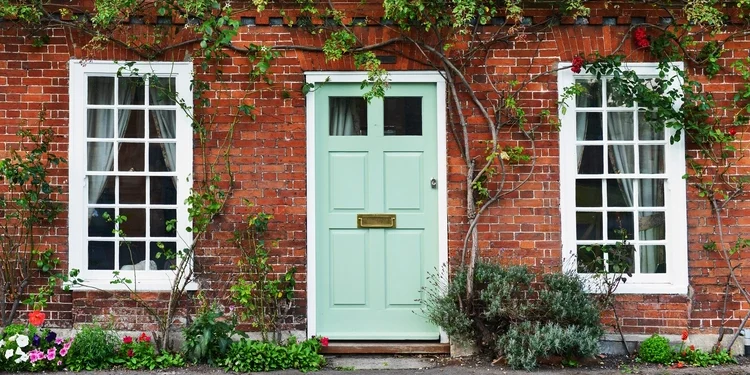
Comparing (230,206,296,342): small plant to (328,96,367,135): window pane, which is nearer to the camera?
(230,206,296,342): small plant

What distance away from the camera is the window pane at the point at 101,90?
8.78 m

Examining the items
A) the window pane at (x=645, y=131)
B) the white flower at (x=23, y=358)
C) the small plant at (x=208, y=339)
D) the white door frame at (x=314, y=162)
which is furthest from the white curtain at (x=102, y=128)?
the window pane at (x=645, y=131)

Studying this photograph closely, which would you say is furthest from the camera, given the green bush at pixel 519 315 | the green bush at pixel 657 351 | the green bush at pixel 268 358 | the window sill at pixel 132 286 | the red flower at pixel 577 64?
the window sill at pixel 132 286

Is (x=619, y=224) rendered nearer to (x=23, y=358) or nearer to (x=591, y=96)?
(x=591, y=96)

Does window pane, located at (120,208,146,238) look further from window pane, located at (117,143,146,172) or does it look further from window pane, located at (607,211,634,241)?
window pane, located at (607,211,634,241)

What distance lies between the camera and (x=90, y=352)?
8.12 m

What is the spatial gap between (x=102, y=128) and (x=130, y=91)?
0.45 m

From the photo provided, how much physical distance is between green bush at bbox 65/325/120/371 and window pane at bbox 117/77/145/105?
2.20 metres

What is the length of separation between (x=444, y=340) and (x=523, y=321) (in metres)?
0.89

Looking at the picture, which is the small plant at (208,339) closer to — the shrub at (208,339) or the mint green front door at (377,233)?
the shrub at (208,339)

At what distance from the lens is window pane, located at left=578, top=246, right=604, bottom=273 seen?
8664mm

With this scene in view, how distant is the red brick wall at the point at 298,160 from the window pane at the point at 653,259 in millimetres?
278

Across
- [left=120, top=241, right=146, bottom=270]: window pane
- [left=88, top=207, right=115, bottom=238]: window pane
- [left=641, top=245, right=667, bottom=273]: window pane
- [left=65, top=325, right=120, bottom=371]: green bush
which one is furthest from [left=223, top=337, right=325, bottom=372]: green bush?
[left=641, top=245, right=667, bottom=273]: window pane

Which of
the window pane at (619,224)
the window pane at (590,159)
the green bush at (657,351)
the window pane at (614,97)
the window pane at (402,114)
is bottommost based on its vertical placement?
the green bush at (657,351)
